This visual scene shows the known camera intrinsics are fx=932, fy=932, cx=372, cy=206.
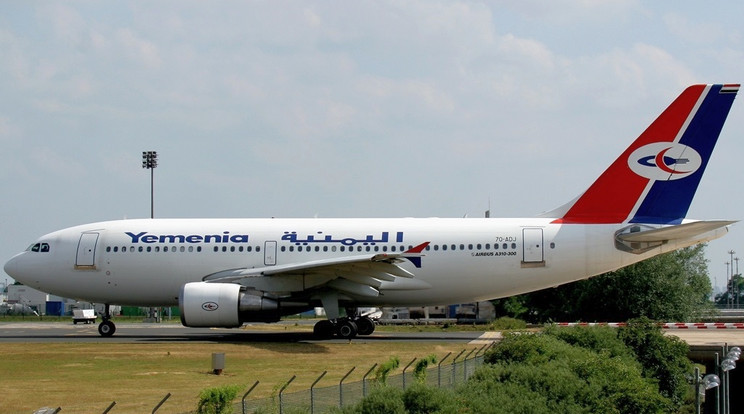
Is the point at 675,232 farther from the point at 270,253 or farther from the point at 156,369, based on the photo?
the point at 156,369

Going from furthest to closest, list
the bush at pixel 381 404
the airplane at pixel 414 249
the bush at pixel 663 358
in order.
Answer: the airplane at pixel 414 249 → the bush at pixel 663 358 → the bush at pixel 381 404

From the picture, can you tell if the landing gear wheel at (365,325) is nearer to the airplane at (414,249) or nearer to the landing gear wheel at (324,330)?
the airplane at (414,249)

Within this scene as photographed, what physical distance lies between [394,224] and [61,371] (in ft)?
40.0

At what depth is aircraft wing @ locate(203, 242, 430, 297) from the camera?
25906 millimetres

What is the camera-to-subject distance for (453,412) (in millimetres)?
11586

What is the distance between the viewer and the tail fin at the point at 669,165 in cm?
2741

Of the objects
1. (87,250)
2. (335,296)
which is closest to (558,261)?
(335,296)

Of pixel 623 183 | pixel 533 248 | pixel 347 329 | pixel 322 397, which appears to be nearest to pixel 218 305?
pixel 347 329

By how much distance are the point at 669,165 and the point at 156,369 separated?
53.1 ft

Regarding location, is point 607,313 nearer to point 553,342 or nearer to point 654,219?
point 654,219

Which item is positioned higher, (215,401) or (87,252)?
(87,252)

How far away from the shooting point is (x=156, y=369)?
19.6 meters

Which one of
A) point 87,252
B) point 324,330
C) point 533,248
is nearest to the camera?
point 533,248

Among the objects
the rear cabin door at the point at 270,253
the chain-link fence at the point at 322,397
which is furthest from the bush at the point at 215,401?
the rear cabin door at the point at 270,253
